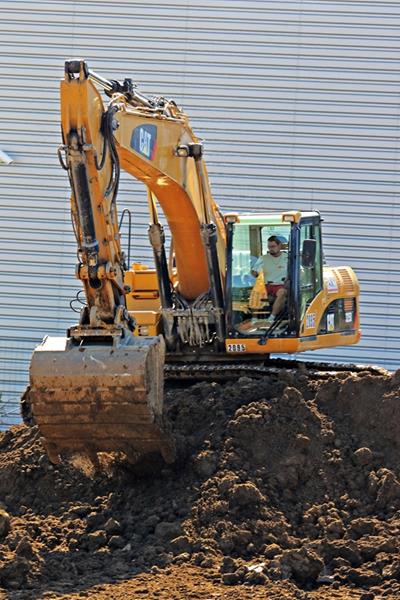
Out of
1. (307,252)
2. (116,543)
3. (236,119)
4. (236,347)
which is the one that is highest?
(236,119)

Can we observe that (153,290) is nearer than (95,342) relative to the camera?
No

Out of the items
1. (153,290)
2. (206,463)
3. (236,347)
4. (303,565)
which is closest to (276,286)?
(236,347)

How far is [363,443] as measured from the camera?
11.9 meters

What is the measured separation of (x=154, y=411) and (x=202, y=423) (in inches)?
60.2

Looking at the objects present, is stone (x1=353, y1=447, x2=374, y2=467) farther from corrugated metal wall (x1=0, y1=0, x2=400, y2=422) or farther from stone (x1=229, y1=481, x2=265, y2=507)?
corrugated metal wall (x1=0, y1=0, x2=400, y2=422)

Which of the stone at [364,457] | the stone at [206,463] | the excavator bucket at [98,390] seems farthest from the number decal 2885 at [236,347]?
the excavator bucket at [98,390]

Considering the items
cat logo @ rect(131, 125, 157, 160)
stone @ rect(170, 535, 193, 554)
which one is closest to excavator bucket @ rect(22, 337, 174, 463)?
stone @ rect(170, 535, 193, 554)

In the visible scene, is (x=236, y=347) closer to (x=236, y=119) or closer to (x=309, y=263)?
(x=309, y=263)

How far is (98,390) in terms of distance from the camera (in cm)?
1064

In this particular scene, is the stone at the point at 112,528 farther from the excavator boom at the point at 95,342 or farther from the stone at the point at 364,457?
the stone at the point at 364,457

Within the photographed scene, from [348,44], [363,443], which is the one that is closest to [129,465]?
[363,443]

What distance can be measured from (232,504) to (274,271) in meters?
3.48

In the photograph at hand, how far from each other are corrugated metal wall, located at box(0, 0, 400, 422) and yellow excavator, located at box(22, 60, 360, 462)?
4.09m

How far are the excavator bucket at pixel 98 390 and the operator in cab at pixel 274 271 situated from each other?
9.47ft
